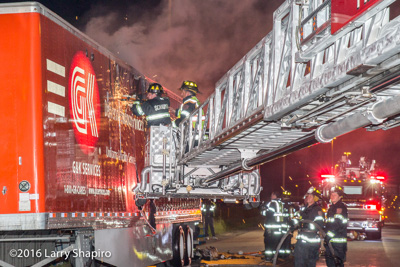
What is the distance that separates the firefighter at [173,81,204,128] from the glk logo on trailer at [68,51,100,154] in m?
2.22

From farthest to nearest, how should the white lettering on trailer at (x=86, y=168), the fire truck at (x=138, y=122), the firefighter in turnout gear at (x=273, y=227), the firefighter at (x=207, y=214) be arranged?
the firefighter at (x=207, y=214) < the firefighter in turnout gear at (x=273, y=227) < the white lettering on trailer at (x=86, y=168) < the fire truck at (x=138, y=122)

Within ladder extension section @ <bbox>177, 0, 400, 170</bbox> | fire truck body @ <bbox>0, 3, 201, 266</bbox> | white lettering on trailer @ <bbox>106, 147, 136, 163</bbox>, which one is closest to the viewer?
ladder extension section @ <bbox>177, 0, 400, 170</bbox>

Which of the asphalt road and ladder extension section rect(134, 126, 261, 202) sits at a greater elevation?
ladder extension section rect(134, 126, 261, 202)

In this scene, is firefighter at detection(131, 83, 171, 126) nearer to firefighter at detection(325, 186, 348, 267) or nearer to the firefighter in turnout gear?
firefighter at detection(325, 186, 348, 267)

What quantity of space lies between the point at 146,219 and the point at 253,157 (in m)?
3.20

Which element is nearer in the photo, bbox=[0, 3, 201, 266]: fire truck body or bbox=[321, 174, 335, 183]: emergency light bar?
bbox=[0, 3, 201, 266]: fire truck body

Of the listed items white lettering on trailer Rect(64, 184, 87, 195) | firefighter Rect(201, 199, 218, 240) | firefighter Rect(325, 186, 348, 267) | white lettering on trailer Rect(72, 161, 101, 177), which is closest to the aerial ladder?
white lettering on trailer Rect(72, 161, 101, 177)

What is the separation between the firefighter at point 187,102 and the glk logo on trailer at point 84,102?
222cm

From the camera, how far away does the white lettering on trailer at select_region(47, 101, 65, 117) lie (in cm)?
645

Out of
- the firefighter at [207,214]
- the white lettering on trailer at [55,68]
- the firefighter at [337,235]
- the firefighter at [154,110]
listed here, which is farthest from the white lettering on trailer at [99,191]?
the firefighter at [207,214]

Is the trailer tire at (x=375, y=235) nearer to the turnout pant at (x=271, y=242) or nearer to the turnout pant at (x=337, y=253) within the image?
the turnout pant at (x=271, y=242)

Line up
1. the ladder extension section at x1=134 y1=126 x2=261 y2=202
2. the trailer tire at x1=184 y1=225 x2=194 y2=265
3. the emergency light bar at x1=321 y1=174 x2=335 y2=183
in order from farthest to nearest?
the emergency light bar at x1=321 y1=174 x2=335 y2=183
the trailer tire at x1=184 y1=225 x2=194 y2=265
the ladder extension section at x1=134 y1=126 x2=261 y2=202

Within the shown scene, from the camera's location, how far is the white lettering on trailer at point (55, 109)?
6453 mm

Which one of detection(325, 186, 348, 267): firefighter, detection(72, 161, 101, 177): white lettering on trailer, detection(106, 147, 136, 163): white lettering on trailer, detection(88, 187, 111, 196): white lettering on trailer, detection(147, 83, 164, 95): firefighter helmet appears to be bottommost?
detection(325, 186, 348, 267): firefighter
